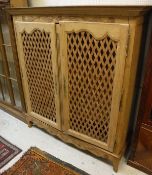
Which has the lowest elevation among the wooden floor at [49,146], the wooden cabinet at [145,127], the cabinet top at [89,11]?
the wooden floor at [49,146]

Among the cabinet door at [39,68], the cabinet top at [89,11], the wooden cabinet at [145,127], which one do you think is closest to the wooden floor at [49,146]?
the wooden cabinet at [145,127]

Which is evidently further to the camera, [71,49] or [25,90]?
[25,90]

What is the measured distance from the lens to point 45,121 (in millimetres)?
1763

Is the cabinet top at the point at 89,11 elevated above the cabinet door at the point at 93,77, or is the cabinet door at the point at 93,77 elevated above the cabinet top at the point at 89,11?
the cabinet top at the point at 89,11

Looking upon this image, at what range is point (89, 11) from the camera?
42.9 inches

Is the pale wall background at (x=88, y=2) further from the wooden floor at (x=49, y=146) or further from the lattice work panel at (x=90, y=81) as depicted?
the wooden floor at (x=49, y=146)

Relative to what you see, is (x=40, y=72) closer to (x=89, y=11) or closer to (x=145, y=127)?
(x=89, y=11)

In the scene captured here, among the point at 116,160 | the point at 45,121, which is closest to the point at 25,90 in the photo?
the point at 45,121

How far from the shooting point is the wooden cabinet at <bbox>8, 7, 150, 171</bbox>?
1.10m

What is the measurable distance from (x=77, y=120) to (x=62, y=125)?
0.19 meters

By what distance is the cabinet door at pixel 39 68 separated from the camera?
4.54ft

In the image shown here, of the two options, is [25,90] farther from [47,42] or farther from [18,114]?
[47,42]

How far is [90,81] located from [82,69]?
0.10m

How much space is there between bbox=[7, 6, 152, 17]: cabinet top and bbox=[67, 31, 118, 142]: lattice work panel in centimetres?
13
